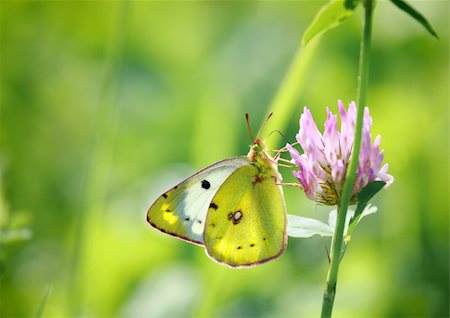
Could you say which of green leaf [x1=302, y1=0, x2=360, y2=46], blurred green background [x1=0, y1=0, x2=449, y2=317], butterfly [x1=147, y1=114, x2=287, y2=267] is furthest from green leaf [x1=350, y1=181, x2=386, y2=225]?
blurred green background [x1=0, y1=0, x2=449, y2=317]


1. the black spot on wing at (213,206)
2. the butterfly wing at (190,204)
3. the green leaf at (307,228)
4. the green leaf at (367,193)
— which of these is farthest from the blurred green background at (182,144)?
the green leaf at (367,193)

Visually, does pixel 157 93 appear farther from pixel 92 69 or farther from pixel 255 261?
pixel 255 261

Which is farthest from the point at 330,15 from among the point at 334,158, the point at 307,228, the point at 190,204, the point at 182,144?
the point at 182,144

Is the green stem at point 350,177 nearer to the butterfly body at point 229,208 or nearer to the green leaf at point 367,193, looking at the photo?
the green leaf at point 367,193

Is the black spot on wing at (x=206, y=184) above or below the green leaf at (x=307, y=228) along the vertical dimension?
below

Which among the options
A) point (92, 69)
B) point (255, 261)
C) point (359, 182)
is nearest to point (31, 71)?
point (92, 69)

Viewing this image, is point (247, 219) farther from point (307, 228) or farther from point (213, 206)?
point (307, 228)

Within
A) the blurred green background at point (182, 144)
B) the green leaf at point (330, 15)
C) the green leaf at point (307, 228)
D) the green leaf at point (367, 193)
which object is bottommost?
the blurred green background at point (182, 144)
